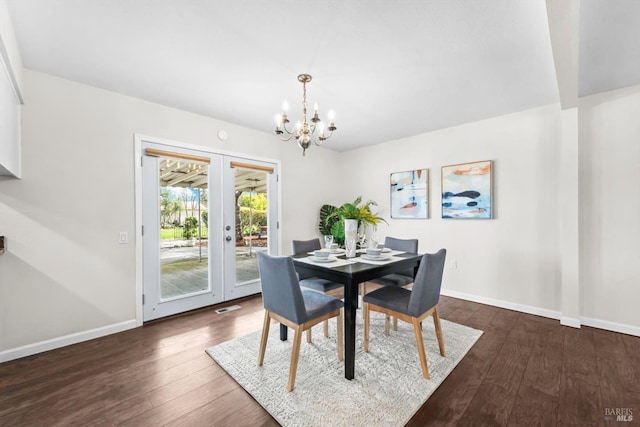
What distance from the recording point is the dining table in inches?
75.3

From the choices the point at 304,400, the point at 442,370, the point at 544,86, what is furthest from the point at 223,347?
the point at 544,86

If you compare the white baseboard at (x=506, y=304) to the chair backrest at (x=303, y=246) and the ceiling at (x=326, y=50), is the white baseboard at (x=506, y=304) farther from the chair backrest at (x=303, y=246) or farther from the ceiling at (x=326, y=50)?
the ceiling at (x=326, y=50)

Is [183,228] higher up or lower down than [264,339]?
higher up

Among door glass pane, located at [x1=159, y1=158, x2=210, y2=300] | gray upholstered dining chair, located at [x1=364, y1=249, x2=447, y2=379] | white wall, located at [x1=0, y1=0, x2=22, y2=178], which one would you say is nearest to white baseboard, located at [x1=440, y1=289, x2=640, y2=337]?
gray upholstered dining chair, located at [x1=364, y1=249, x2=447, y2=379]

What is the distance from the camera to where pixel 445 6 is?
1617 millimetres

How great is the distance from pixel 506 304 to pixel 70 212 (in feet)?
16.5

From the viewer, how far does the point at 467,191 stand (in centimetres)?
368

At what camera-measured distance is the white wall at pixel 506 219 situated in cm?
311

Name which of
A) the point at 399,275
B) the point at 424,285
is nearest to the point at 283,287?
the point at 424,285

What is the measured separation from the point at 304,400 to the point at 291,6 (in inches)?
98.9

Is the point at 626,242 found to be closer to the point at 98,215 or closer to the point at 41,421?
the point at 41,421

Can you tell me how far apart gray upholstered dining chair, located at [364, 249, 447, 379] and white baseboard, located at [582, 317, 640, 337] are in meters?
1.97

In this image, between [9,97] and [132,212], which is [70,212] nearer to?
[132,212]

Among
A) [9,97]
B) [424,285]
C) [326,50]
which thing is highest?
[326,50]
